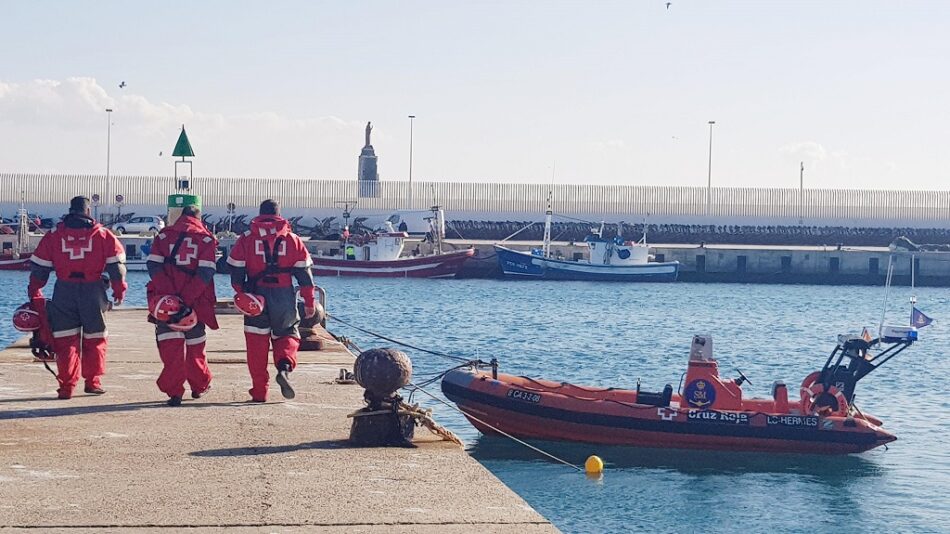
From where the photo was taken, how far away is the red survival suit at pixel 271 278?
10164 mm

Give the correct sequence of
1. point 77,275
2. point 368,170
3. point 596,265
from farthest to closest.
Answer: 1. point 368,170
2. point 596,265
3. point 77,275

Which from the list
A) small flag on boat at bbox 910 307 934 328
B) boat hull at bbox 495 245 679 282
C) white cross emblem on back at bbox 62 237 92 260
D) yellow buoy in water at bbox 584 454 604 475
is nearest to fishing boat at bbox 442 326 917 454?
small flag on boat at bbox 910 307 934 328

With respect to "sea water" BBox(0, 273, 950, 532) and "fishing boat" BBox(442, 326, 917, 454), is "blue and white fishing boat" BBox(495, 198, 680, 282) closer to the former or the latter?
"sea water" BBox(0, 273, 950, 532)

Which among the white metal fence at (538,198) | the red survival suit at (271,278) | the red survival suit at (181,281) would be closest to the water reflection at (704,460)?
the red survival suit at (271,278)

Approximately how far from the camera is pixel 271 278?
1017 centimetres

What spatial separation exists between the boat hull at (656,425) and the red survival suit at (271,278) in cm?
564

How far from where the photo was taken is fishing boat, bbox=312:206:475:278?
2388 inches

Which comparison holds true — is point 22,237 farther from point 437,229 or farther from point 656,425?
point 656,425

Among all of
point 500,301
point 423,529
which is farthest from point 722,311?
point 423,529

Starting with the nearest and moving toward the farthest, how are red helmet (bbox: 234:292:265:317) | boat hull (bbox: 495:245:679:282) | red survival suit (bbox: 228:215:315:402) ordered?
red helmet (bbox: 234:292:265:317)
red survival suit (bbox: 228:215:315:402)
boat hull (bbox: 495:245:679:282)

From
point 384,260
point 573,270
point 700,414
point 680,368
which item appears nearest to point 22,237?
point 384,260

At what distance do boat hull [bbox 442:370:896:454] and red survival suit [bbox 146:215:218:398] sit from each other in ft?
19.2

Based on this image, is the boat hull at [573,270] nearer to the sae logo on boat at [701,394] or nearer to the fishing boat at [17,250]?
the fishing boat at [17,250]

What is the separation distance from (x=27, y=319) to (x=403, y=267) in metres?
50.4
